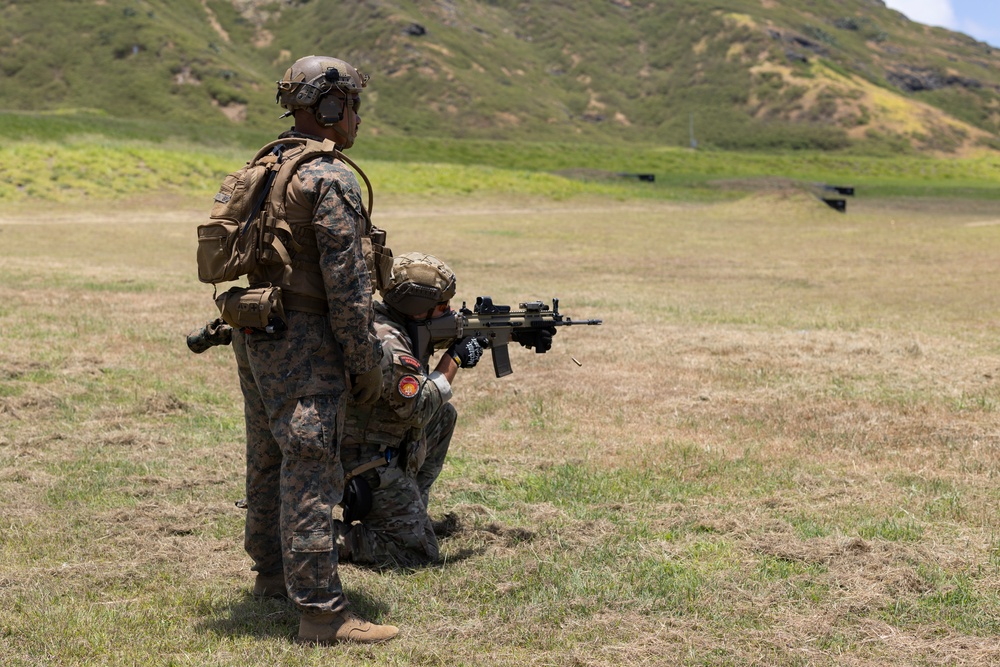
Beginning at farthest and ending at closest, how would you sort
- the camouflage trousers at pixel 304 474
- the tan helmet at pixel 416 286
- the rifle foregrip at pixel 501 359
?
1. the rifle foregrip at pixel 501 359
2. the tan helmet at pixel 416 286
3. the camouflage trousers at pixel 304 474

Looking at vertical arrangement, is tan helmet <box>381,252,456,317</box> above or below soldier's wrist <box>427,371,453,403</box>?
above

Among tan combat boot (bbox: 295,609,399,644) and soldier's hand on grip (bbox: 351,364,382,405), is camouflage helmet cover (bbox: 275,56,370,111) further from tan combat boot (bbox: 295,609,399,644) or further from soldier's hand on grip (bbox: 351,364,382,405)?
tan combat boot (bbox: 295,609,399,644)

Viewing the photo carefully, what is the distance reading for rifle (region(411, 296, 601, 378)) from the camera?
5543 mm

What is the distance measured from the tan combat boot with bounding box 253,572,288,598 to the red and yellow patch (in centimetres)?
105

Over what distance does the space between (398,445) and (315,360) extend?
1.15 meters

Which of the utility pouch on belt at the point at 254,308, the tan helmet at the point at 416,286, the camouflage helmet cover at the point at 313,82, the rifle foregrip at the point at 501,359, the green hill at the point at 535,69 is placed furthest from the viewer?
the green hill at the point at 535,69

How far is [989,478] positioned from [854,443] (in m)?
1.15

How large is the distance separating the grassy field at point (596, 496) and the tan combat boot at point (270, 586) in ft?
0.50

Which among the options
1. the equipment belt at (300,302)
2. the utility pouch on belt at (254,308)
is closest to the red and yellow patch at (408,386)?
the equipment belt at (300,302)

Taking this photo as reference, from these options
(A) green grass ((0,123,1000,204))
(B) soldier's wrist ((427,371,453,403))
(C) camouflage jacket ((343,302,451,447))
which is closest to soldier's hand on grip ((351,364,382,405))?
(C) camouflage jacket ((343,302,451,447))

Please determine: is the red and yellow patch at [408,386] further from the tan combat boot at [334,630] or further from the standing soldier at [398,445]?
the tan combat boot at [334,630]

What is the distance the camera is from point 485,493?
6.75 meters

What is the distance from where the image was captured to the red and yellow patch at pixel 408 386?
4.92 metres

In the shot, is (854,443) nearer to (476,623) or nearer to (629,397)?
(629,397)
